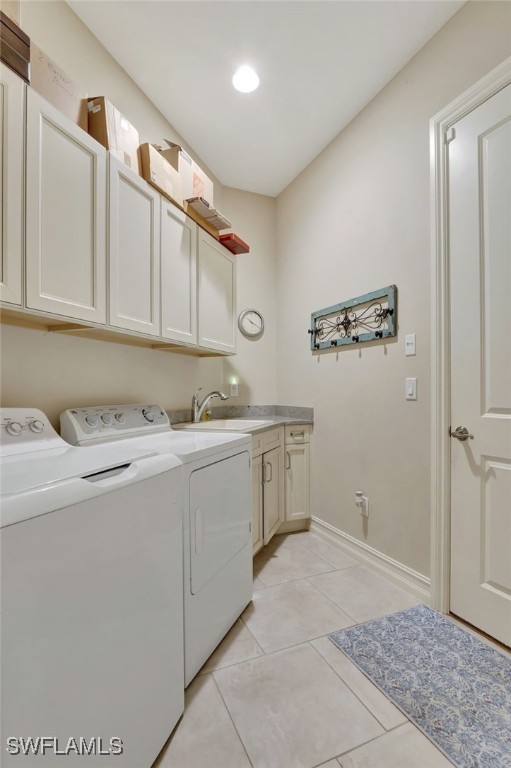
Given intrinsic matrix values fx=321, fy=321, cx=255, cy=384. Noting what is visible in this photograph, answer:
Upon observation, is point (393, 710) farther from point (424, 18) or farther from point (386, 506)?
point (424, 18)

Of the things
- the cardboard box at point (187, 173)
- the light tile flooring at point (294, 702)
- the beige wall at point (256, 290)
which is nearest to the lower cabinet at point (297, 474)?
the beige wall at point (256, 290)

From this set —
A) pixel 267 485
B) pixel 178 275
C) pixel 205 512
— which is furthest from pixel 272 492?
pixel 178 275

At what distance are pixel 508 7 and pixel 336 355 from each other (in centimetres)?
179

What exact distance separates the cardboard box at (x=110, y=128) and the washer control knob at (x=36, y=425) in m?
1.22

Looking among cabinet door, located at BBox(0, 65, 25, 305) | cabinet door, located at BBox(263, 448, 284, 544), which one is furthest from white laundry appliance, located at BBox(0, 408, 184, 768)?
cabinet door, located at BBox(263, 448, 284, 544)

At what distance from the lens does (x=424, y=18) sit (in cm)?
160

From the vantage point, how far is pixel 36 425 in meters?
1.28

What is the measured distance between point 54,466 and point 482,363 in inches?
68.9

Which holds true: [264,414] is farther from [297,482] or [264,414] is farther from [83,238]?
[83,238]

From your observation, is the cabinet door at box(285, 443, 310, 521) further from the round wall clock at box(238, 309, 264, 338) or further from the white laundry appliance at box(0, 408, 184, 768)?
the white laundry appliance at box(0, 408, 184, 768)

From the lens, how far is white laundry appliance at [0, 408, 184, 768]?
592 millimetres

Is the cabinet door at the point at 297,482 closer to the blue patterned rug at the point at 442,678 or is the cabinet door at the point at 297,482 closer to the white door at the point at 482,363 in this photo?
the blue patterned rug at the point at 442,678

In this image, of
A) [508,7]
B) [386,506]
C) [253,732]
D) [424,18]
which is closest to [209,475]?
[253,732]

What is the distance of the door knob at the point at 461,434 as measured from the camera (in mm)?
1535
